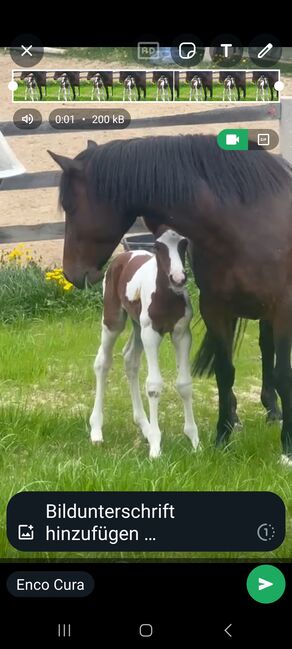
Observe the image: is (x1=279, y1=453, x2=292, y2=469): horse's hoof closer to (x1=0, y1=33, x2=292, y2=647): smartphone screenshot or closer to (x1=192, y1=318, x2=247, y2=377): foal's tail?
(x1=0, y1=33, x2=292, y2=647): smartphone screenshot

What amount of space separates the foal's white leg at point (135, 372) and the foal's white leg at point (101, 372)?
6cm

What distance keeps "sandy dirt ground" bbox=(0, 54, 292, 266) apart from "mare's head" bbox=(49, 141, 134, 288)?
0.10 ft

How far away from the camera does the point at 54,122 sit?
2.15 meters

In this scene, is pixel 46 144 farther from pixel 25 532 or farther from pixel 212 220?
pixel 25 532

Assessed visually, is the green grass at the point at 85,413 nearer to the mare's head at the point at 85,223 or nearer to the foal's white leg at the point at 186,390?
the foal's white leg at the point at 186,390

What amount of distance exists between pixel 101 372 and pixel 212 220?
17.3 inches

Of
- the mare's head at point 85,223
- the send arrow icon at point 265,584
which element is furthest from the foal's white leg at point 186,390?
the send arrow icon at point 265,584

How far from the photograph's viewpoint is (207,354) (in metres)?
2.50

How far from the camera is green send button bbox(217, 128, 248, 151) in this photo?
7.02ft

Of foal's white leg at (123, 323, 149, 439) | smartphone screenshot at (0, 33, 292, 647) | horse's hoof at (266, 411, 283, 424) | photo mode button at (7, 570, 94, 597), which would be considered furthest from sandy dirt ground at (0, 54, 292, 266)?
photo mode button at (7, 570, 94, 597)

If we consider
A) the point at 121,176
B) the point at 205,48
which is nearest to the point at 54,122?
the point at 121,176

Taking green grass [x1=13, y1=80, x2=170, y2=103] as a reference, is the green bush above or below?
below

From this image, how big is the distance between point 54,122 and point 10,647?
102 centimetres

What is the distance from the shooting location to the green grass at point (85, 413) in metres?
2.31
